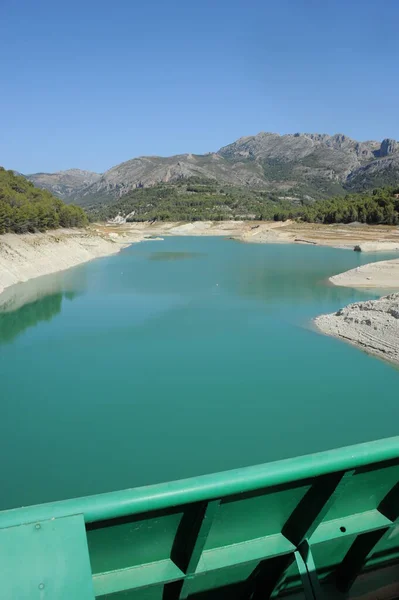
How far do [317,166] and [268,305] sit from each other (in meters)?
173

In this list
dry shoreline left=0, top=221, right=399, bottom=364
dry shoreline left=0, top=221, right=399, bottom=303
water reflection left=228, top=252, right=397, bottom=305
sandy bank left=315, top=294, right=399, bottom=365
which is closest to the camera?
sandy bank left=315, top=294, right=399, bottom=365

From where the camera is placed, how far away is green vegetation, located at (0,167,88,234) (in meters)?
32.7

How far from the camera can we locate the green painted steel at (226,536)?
165 centimetres

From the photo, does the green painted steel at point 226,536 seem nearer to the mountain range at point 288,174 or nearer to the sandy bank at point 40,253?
the sandy bank at point 40,253

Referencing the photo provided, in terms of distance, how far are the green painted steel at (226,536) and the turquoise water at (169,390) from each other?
5.08 m

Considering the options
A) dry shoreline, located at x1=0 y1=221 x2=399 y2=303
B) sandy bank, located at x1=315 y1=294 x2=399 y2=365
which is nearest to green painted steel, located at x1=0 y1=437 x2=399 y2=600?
sandy bank, located at x1=315 y1=294 x2=399 y2=365

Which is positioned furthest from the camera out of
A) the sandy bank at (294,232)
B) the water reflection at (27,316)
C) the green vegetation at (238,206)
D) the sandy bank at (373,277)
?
the green vegetation at (238,206)

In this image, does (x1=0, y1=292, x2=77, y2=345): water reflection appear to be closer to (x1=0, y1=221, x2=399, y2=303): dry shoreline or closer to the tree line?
(x1=0, y1=221, x2=399, y2=303): dry shoreline

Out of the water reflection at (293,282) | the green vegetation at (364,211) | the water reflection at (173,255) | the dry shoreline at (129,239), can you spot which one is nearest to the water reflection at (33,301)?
the dry shoreline at (129,239)

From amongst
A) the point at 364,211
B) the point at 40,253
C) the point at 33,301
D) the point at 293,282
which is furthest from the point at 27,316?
the point at 364,211

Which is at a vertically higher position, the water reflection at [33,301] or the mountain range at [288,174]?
the mountain range at [288,174]

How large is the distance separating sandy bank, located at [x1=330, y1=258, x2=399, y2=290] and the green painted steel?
2487cm

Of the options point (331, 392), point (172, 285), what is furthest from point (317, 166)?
point (331, 392)

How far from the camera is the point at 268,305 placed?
22.1 meters
